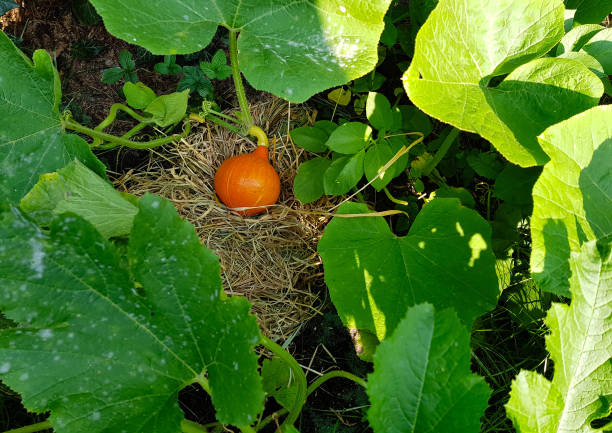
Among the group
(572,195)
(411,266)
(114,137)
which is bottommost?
(411,266)

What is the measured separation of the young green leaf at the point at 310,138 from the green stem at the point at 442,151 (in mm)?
346

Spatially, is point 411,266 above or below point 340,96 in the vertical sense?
below

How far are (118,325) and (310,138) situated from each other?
2.71 feet

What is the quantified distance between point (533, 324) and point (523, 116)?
0.72 metres

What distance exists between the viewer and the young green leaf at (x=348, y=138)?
1357 millimetres

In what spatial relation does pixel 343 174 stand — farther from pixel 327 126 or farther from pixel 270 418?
pixel 270 418

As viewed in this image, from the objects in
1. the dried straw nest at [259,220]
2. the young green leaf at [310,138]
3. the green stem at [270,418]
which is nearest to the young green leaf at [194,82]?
the dried straw nest at [259,220]

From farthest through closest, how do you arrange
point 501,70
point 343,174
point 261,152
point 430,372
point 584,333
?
point 261,152
point 343,174
point 501,70
point 584,333
point 430,372

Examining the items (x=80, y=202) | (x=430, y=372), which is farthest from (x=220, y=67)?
(x=430, y=372)

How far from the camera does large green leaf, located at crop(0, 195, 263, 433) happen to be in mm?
880

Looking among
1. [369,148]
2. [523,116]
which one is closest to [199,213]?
[369,148]

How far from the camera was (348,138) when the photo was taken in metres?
1.36

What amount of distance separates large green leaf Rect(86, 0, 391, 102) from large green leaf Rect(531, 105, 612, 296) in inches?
20.6

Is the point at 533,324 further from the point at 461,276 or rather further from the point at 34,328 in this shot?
the point at 34,328
